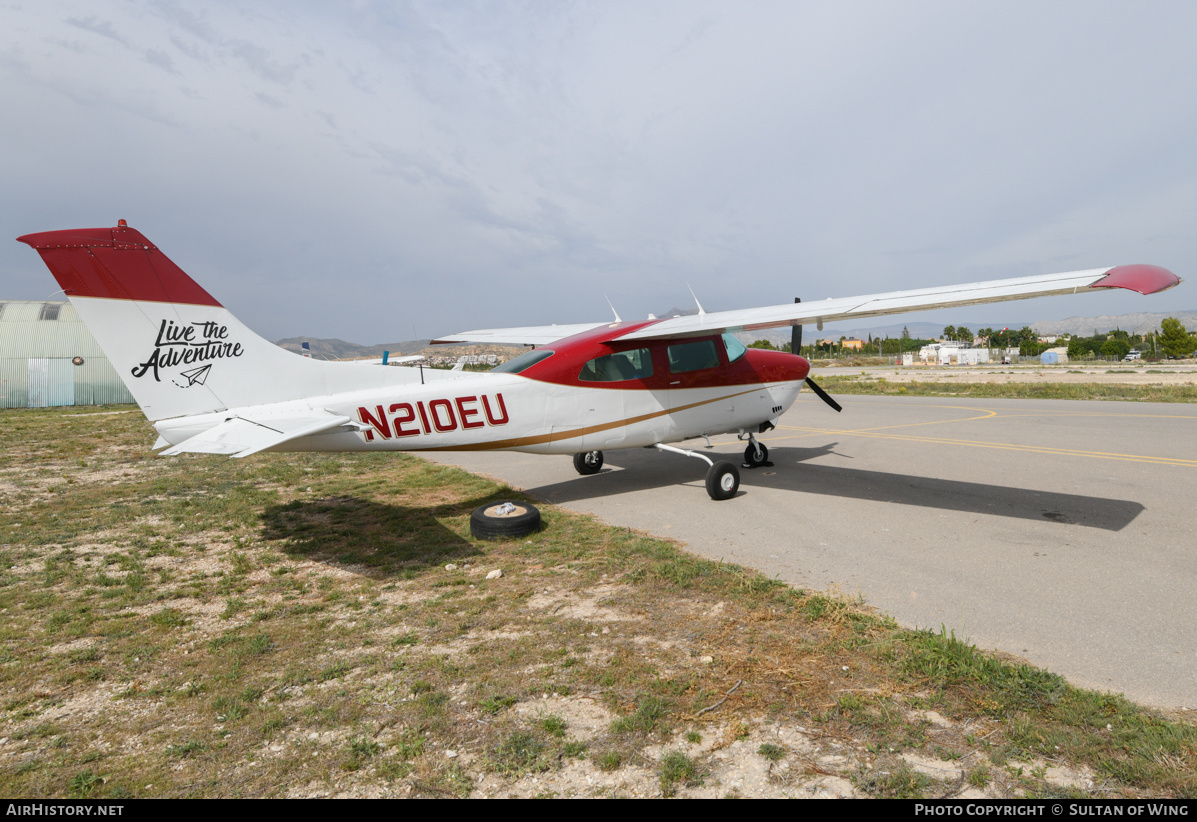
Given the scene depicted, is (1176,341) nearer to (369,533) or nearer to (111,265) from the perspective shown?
(369,533)

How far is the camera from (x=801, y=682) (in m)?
3.65

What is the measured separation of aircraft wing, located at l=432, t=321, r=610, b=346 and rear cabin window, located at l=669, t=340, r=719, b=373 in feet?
8.04

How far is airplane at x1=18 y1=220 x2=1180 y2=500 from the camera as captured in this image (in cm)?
600

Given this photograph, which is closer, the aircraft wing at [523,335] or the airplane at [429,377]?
the airplane at [429,377]

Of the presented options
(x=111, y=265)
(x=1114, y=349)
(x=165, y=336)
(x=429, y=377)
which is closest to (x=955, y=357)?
(x=1114, y=349)

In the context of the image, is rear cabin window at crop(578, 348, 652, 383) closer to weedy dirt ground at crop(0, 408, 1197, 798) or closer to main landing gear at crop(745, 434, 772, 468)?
weedy dirt ground at crop(0, 408, 1197, 798)

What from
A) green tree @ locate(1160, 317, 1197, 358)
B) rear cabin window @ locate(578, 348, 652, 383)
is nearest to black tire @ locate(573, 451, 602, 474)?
rear cabin window @ locate(578, 348, 652, 383)

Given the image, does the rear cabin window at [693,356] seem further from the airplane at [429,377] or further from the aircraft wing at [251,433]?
the aircraft wing at [251,433]

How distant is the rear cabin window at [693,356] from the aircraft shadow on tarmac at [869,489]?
6.75 feet

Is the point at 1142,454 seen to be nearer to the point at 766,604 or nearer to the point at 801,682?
the point at 766,604

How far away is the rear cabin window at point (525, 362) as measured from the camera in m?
8.16

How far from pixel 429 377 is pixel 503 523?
2.23 metres

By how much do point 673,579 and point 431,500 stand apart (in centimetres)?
486

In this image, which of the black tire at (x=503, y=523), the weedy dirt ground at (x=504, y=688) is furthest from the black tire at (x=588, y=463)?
the weedy dirt ground at (x=504, y=688)
